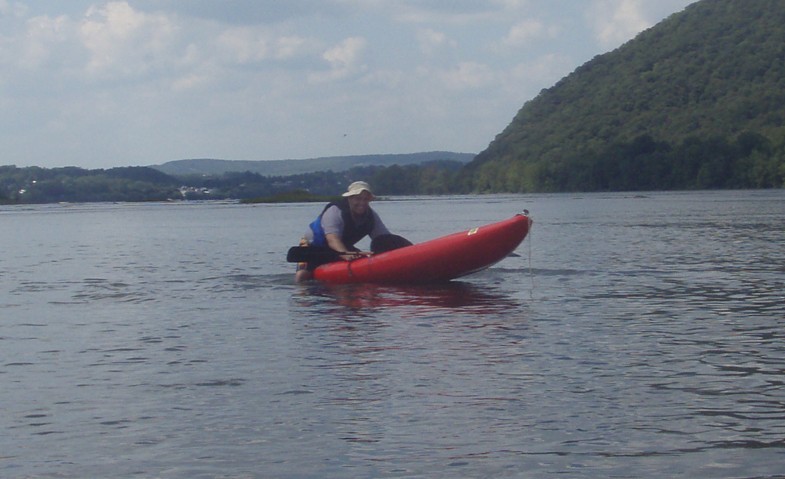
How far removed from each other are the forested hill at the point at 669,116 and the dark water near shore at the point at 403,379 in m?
107

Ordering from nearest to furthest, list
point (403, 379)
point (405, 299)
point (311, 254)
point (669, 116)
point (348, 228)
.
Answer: point (403, 379)
point (405, 299)
point (348, 228)
point (311, 254)
point (669, 116)

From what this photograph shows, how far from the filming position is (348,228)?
20.2 m

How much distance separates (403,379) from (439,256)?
910 centimetres

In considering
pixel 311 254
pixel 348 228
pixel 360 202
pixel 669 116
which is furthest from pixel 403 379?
pixel 669 116

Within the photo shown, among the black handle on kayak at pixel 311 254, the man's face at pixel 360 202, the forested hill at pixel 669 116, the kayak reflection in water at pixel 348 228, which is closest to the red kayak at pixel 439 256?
the kayak reflection in water at pixel 348 228

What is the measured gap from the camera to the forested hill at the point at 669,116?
12875 cm

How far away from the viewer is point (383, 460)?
8102mm

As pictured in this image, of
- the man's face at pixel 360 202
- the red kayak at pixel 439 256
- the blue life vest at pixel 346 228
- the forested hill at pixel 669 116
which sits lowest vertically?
the red kayak at pixel 439 256

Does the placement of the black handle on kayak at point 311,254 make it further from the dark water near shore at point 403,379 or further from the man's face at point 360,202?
the man's face at point 360,202

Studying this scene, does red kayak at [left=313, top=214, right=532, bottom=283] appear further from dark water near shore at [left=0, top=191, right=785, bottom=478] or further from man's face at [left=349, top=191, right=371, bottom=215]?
man's face at [left=349, top=191, right=371, bottom=215]

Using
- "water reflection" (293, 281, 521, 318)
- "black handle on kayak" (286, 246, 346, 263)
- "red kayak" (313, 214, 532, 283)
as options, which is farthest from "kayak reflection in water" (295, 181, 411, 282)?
"water reflection" (293, 281, 521, 318)

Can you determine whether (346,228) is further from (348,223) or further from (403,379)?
(403,379)

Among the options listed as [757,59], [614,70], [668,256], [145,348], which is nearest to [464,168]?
[614,70]

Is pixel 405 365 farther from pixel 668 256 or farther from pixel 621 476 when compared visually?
pixel 668 256
